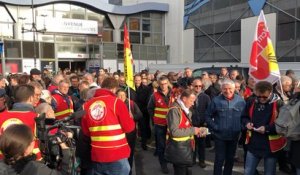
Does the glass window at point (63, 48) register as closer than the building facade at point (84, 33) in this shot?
No

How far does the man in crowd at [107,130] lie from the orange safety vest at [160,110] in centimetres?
295

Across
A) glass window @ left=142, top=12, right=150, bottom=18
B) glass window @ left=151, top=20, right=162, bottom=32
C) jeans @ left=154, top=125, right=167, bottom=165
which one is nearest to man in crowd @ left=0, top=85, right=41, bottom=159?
jeans @ left=154, top=125, right=167, bottom=165

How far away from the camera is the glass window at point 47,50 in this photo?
103 feet

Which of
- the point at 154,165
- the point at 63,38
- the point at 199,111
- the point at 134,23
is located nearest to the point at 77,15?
the point at 63,38

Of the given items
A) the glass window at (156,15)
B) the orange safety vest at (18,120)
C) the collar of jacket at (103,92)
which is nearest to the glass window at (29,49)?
the glass window at (156,15)

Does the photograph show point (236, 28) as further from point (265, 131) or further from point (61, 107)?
point (265, 131)

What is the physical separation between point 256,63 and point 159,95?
6.90 feet

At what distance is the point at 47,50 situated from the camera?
103 feet

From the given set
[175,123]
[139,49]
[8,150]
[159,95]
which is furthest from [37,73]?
[139,49]

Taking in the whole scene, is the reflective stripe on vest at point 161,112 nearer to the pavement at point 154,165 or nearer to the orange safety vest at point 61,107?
the pavement at point 154,165

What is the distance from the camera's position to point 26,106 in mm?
3615

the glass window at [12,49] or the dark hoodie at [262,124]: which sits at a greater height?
the glass window at [12,49]

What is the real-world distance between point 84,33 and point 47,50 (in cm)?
394

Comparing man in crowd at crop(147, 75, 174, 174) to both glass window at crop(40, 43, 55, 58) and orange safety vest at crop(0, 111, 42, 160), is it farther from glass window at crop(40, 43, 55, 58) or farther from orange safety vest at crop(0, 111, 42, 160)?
glass window at crop(40, 43, 55, 58)
